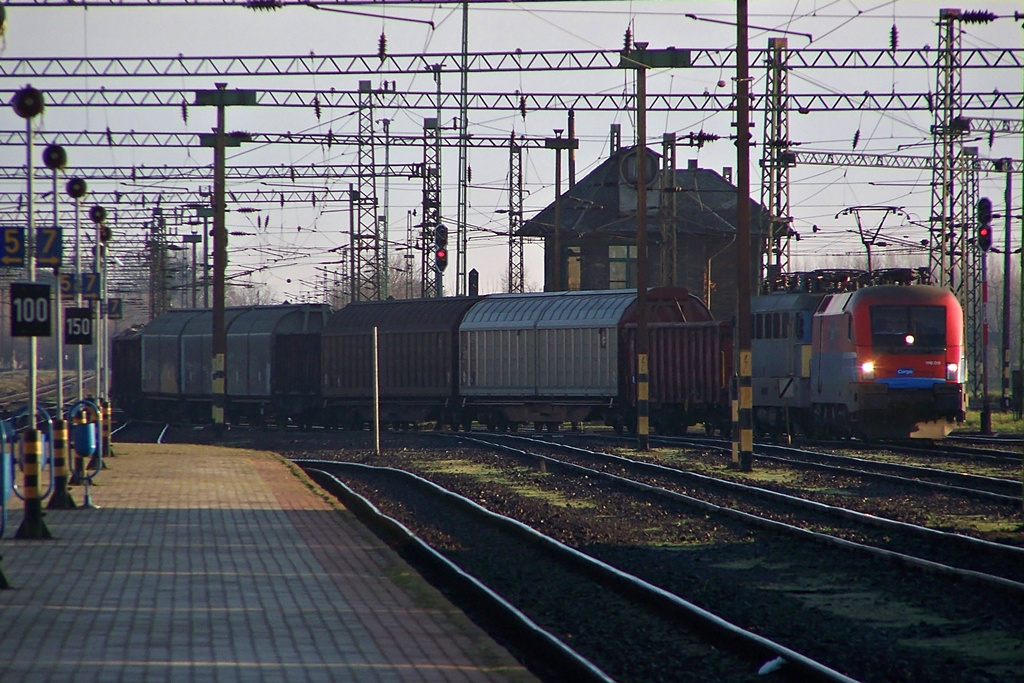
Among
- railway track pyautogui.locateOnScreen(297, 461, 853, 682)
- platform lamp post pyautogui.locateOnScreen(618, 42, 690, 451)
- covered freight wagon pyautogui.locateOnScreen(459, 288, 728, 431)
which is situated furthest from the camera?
covered freight wagon pyautogui.locateOnScreen(459, 288, 728, 431)

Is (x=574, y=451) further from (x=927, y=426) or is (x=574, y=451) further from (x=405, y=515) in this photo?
(x=405, y=515)

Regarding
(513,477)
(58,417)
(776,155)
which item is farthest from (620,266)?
(58,417)

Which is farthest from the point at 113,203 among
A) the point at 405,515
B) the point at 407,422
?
the point at 405,515

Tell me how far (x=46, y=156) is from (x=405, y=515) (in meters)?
6.56

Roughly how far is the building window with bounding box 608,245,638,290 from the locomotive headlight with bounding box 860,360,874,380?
1499 inches

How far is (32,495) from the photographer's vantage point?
13016 mm

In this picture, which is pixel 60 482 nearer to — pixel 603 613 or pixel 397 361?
pixel 603 613

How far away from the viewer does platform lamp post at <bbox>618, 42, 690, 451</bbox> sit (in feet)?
88.1

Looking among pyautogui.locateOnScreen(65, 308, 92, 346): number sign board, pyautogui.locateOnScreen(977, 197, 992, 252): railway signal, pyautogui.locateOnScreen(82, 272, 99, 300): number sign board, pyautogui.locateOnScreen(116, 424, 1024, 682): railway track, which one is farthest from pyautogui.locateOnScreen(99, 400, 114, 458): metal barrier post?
pyautogui.locateOnScreen(977, 197, 992, 252): railway signal

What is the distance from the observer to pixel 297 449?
30.0 metres

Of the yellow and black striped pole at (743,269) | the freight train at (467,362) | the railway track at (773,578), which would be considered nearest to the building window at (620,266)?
the freight train at (467,362)

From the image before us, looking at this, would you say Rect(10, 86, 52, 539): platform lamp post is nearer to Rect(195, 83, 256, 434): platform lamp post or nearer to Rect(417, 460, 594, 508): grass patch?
Rect(417, 460, 594, 508): grass patch

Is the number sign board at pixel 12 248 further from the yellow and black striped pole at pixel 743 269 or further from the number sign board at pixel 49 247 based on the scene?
the yellow and black striped pole at pixel 743 269

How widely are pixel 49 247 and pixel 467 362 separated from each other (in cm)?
1920
